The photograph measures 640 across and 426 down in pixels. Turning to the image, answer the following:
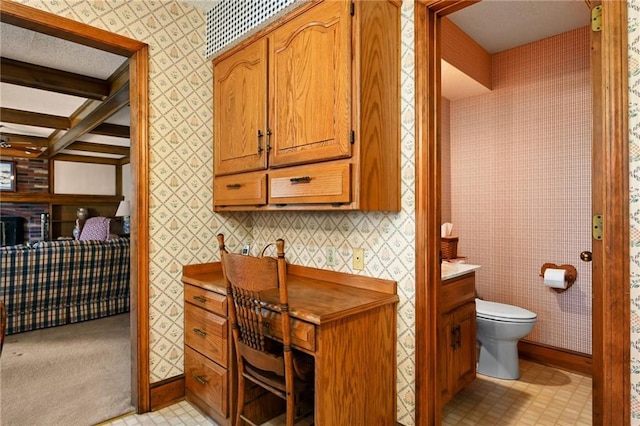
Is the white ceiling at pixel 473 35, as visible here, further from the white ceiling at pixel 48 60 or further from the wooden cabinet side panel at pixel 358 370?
the wooden cabinet side panel at pixel 358 370

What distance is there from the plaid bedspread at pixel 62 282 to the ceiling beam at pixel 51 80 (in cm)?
149

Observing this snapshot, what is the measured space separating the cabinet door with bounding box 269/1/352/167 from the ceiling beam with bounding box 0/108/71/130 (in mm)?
4549

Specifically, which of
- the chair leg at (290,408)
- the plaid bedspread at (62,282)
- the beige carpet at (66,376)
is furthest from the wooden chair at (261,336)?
the plaid bedspread at (62,282)

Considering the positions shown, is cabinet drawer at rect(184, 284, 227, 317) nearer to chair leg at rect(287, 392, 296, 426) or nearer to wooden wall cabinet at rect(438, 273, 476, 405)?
chair leg at rect(287, 392, 296, 426)

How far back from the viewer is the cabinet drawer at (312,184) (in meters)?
1.62

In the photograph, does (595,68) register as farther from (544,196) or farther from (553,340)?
(553,340)

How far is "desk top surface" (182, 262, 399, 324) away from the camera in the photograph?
5.07 feet

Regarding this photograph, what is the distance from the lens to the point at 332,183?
1.66 meters

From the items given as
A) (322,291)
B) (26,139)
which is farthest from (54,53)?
(26,139)

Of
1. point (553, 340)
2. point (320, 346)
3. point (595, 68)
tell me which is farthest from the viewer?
point (553, 340)

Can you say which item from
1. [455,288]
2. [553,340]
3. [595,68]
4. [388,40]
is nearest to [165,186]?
[388,40]

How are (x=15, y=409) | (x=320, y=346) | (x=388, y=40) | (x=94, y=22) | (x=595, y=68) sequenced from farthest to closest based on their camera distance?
(x=15, y=409) < (x=94, y=22) < (x=388, y=40) < (x=320, y=346) < (x=595, y=68)

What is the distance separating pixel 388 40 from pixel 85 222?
7869mm

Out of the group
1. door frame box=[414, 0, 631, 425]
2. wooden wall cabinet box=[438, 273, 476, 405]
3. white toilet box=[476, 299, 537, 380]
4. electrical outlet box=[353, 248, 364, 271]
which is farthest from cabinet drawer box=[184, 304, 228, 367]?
white toilet box=[476, 299, 537, 380]
